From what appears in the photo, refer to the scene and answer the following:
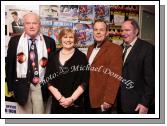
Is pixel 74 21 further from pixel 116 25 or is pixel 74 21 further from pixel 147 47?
pixel 147 47

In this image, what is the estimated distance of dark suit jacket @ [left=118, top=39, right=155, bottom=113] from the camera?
120 inches

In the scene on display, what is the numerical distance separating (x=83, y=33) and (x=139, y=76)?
0.58m

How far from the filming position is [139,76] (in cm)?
307

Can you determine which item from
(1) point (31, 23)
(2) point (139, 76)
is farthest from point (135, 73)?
(1) point (31, 23)

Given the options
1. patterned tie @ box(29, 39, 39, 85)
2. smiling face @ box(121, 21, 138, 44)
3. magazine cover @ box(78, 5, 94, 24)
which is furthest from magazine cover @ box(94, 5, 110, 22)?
patterned tie @ box(29, 39, 39, 85)

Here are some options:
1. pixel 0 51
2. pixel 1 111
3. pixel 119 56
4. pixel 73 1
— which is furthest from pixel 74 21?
pixel 1 111

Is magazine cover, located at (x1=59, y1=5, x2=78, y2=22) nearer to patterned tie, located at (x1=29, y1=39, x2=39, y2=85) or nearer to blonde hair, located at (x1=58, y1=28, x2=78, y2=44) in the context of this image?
blonde hair, located at (x1=58, y1=28, x2=78, y2=44)

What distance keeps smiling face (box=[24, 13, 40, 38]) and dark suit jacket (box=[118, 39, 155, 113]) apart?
0.79 meters

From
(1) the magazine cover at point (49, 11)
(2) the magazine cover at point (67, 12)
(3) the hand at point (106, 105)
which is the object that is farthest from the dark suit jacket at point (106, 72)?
(1) the magazine cover at point (49, 11)

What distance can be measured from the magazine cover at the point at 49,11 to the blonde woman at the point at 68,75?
5.9 inches

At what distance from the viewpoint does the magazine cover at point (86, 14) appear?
10.1ft

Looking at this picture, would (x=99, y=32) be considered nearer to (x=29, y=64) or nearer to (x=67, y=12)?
(x=67, y=12)

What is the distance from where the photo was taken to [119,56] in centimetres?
308

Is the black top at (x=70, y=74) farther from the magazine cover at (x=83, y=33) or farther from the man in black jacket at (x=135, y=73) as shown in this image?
the man in black jacket at (x=135, y=73)
